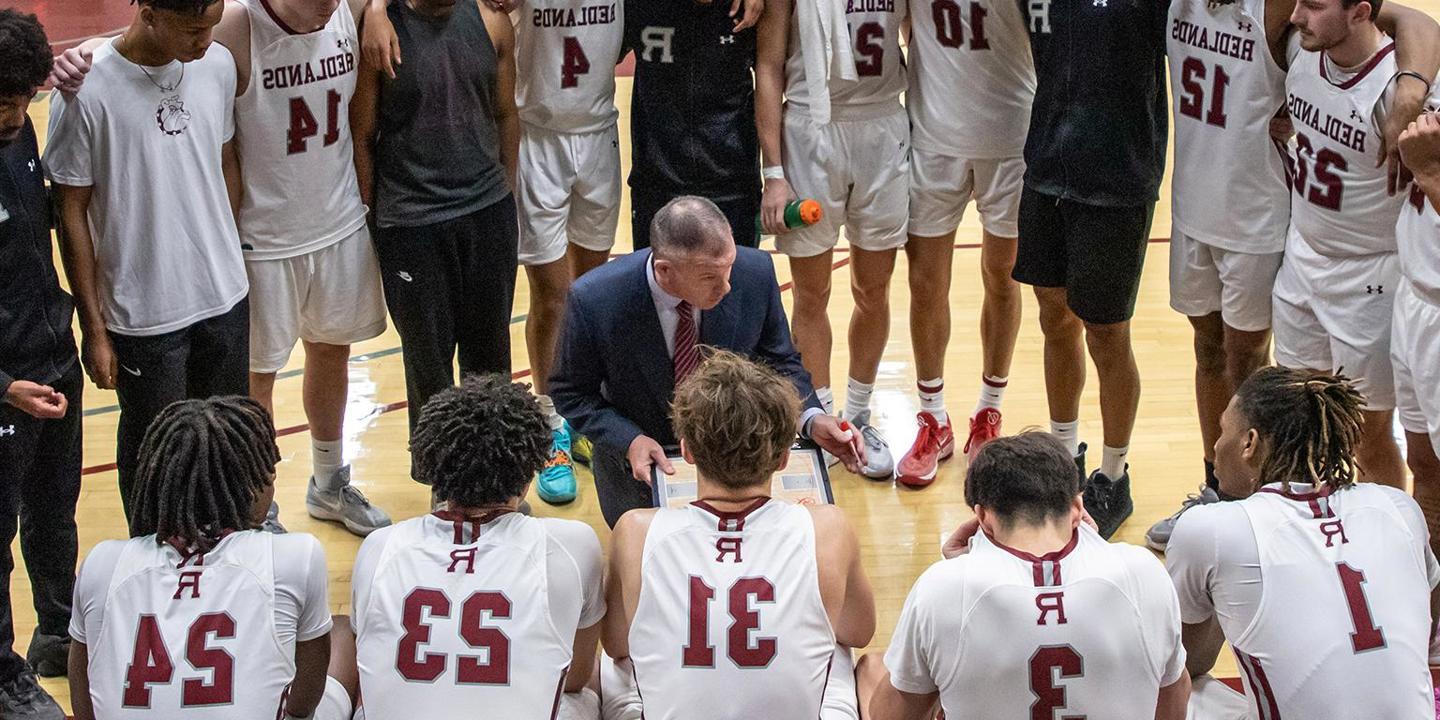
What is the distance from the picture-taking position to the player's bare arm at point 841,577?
3643mm

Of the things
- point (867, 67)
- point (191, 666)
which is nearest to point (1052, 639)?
point (191, 666)

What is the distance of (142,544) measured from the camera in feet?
12.1

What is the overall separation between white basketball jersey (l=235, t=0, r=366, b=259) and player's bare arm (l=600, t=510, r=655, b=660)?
2125mm

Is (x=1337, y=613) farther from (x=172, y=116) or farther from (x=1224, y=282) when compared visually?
(x=172, y=116)

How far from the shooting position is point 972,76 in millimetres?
5953

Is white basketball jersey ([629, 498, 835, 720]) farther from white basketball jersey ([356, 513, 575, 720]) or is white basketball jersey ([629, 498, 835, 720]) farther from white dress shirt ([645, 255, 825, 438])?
white dress shirt ([645, 255, 825, 438])

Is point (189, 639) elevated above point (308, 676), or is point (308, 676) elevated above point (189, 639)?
point (189, 639)

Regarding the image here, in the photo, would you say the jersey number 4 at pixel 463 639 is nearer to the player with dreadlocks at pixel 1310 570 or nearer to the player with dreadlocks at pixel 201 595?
the player with dreadlocks at pixel 201 595

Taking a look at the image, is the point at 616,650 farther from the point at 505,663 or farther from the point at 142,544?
the point at 142,544

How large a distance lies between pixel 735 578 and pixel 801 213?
2.38 metres

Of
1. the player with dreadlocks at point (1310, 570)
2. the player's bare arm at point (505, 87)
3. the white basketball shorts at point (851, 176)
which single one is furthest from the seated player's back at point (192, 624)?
the white basketball shorts at point (851, 176)

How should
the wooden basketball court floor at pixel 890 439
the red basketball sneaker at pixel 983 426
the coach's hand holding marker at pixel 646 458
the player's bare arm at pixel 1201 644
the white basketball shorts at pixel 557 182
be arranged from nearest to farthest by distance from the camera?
1. the player's bare arm at pixel 1201 644
2. the coach's hand holding marker at pixel 646 458
3. the wooden basketball court floor at pixel 890 439
4. the white basketball shorts at pixel 557 182
5. the red basketball sneaker at pixel 983 426

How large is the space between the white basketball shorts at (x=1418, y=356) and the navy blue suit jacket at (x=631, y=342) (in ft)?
5.92

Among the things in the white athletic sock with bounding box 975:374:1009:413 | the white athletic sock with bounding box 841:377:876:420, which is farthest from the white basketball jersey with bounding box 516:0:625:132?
the white athletic sock with bounding box 975:374:1009:413
